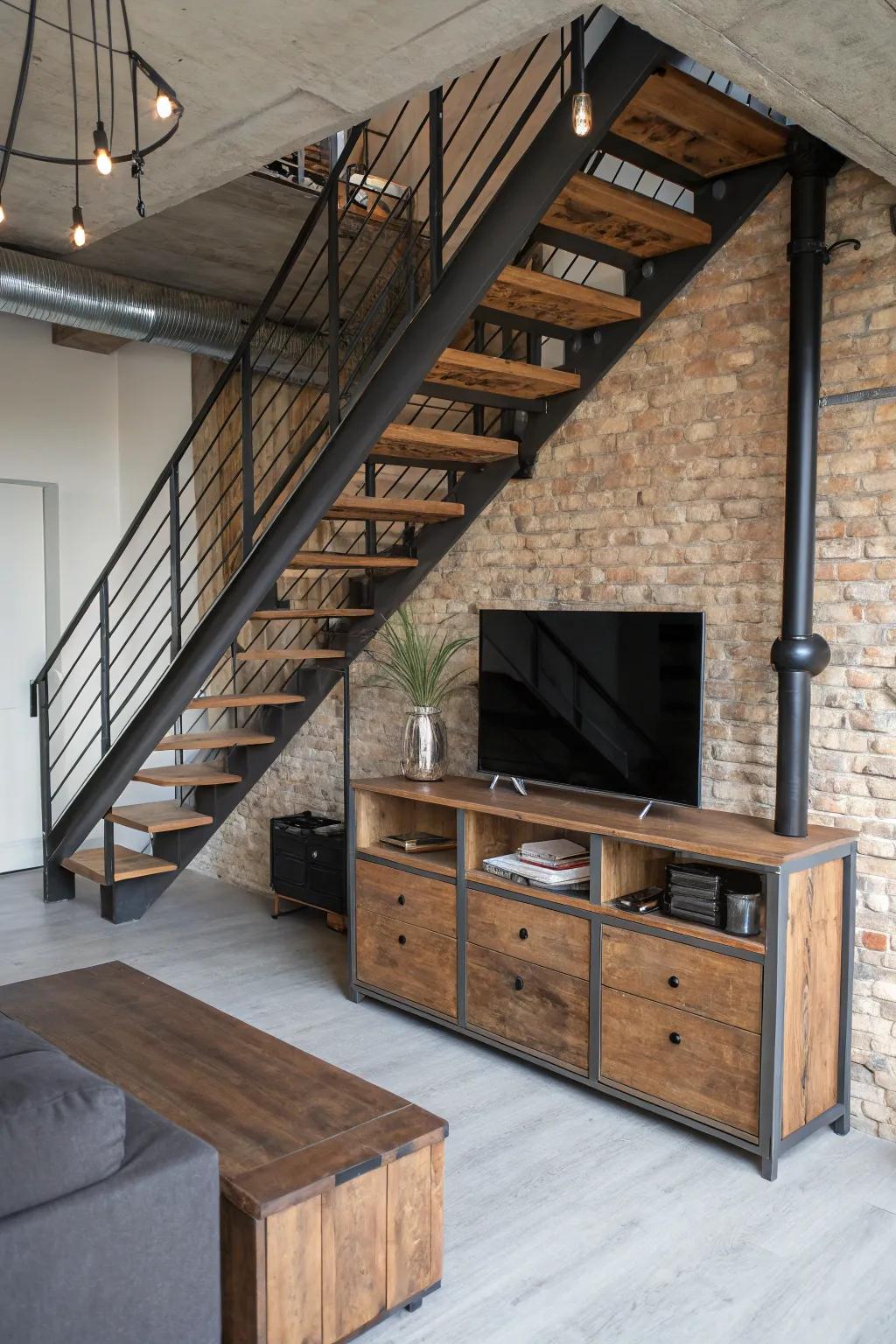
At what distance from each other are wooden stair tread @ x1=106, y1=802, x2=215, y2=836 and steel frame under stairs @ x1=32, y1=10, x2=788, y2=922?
0.02 meters

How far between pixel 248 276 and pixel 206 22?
11.1 ft

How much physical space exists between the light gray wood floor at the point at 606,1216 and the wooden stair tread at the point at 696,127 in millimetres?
3021

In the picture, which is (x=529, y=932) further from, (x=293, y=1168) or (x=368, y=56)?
(x=368, y=56)

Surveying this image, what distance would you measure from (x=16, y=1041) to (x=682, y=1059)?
6.45 ft

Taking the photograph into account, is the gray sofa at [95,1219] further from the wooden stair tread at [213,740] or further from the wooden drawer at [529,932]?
the wooden stair tread at [213,740]

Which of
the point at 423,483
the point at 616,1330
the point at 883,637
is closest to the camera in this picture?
the point at 616,1330

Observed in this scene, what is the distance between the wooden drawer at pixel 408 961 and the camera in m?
3.99

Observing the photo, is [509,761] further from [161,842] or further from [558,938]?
[161,842]

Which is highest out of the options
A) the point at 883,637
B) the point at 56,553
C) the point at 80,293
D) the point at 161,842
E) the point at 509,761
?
the point at 80,293

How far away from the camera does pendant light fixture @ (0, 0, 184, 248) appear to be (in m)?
1.98

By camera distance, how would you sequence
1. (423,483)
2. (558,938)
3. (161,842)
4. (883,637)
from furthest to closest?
1. (161,842)
2. (423,483)
3. (558,938)
4. (883,637)

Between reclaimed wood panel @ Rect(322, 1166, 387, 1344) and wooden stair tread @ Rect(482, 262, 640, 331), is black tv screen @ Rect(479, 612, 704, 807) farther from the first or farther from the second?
reclaimed wood panel @ Rect(322, 1166, 387, 1344)

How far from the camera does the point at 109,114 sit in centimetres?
271

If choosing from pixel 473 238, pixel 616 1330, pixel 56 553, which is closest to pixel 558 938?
pixel 616 1330
